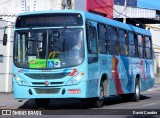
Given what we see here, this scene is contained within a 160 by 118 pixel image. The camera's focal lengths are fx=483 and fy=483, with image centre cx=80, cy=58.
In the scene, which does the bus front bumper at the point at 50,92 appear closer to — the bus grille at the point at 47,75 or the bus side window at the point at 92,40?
the bus grille at the point at 47,75

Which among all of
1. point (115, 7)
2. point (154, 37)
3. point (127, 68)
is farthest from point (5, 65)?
point (154, 37)

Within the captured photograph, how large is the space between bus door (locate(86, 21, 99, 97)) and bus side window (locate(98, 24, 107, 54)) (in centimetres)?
45

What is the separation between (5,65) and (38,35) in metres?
8.56

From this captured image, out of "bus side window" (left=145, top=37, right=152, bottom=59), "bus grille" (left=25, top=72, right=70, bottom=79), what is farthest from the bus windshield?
"bus side window" (left=145, top=37, right=152, bottom=59)

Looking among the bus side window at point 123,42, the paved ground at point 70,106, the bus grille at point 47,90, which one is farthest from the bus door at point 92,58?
the bus side window at point 123,42

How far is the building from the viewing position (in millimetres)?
23859

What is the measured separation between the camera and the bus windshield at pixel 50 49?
604 inches

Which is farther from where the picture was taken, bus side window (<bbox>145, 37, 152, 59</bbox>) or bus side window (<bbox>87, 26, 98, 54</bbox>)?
bus side window (<bbox>145, 37, 152, 59</bbox>)

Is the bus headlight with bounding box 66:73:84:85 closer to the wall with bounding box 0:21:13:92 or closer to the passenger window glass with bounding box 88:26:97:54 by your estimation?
the passenger window glass with bounding box 88:26:97:54

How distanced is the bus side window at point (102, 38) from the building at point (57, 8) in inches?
286

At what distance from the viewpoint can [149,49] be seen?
23.7 metres

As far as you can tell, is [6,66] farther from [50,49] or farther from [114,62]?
[50,49]

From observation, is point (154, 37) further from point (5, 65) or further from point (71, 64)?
point (71, 64)

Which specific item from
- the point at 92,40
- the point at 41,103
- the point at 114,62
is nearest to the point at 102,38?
the point at 92,40
